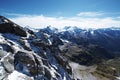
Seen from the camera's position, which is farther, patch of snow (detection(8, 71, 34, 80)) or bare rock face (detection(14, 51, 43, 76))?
bare rock face (detection(14, 51, 43, 76))

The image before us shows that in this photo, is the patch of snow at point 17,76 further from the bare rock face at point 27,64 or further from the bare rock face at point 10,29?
the bare rock face at point 10,29

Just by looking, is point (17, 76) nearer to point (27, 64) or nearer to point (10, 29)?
point (27, 64)

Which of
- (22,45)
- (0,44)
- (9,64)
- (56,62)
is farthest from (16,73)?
(56,62)

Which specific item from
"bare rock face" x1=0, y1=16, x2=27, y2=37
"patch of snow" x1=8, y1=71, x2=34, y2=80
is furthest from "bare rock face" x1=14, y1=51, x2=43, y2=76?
"bare rock face" x1=0, y1=16, x2=27, y2=37

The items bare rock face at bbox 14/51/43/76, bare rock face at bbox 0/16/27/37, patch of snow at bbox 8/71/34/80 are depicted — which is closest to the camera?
patch of snow at bbox 8/71/34/80

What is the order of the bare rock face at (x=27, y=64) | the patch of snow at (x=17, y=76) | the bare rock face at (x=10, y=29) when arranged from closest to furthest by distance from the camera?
the patch of snow at (x=17, y=76) < the bare rock face at (x=27, y=64) < the bare rock face at (x=10, y=29)

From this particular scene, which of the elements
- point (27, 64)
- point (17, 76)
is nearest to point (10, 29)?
point (27, 64)

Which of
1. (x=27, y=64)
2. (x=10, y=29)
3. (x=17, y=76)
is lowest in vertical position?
(x=17, y=76)

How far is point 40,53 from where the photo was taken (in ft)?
251

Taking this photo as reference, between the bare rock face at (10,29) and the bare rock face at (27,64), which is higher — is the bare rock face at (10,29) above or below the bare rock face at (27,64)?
above

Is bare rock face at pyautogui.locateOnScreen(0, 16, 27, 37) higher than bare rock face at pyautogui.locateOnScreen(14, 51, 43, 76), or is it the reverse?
bare rock face at pyautogui.locateOnScreen(0, 16, 27, 37)

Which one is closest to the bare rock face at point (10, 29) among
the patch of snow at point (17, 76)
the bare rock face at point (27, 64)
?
the bare rock face at point (27, 64)

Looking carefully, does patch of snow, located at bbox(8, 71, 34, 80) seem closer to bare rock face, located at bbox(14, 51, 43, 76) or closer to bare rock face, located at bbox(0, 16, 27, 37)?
bare rock face, located at bbox(14, 51, 43, 76)

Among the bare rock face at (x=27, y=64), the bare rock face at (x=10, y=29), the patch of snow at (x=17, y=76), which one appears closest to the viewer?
the patch of snow at (x=17, y=76)
